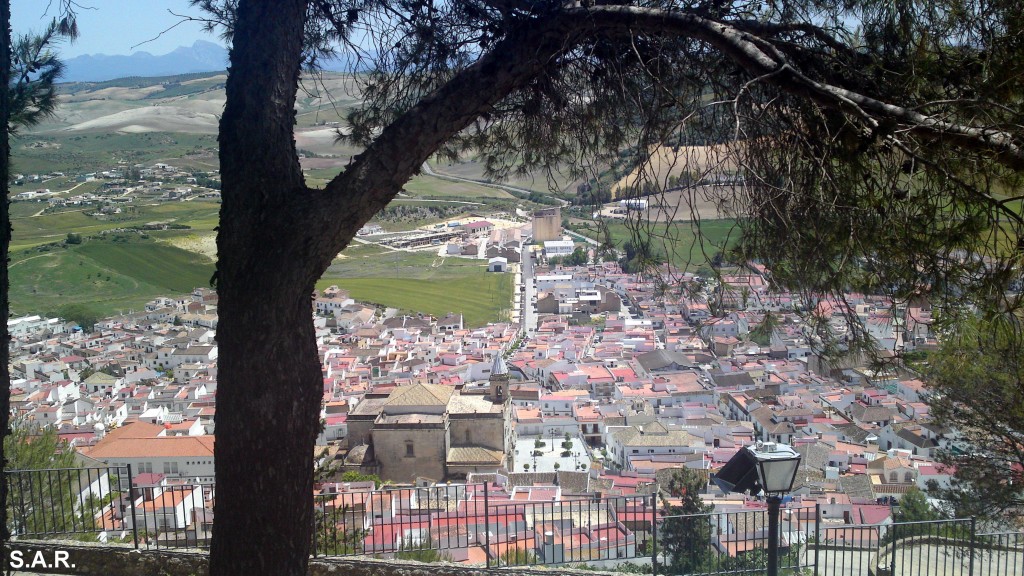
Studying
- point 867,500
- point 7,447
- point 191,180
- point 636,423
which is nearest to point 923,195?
point 7,447

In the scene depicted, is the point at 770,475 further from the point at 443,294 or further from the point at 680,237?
the point at 443,294

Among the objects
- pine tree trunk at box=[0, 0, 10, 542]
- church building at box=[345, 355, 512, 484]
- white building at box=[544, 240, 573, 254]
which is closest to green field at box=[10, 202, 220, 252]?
white building at box=[544, 240, 573, 254]

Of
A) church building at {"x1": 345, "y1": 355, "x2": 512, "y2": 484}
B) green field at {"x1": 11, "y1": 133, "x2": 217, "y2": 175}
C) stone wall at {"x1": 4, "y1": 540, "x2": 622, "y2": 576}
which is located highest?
green field at {"x1": 11, "y1": 133, "x2": 217, "y2": 175}

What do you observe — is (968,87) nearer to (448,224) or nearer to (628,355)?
(628,355)

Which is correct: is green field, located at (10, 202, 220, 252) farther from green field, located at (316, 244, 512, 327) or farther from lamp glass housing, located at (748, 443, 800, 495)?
lamp glass housing, located at (748, 443, 800, 495)

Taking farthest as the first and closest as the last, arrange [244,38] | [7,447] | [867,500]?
[867,500]
[7,447]
[244,38]

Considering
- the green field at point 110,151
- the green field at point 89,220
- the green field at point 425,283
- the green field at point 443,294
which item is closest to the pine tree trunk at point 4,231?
the green field at point 443,294

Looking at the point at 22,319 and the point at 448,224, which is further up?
the point at 448,224
